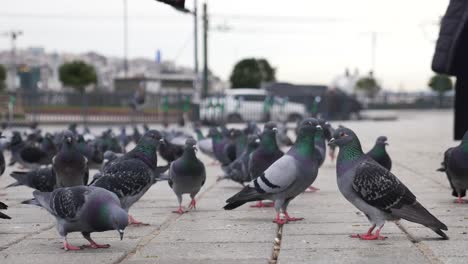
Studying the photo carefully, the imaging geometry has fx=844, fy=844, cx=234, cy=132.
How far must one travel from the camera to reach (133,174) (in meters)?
7.60

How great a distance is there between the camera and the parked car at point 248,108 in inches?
1539

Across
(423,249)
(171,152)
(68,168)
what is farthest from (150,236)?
(171,152)

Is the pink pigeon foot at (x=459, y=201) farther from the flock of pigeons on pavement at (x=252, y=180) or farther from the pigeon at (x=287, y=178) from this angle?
the pigeon at (x=287, y=178)

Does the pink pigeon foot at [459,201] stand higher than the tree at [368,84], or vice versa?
the pink pigeon foot at [459,201]

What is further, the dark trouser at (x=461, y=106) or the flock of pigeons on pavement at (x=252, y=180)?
the dark trouser at (x=461, y=106)

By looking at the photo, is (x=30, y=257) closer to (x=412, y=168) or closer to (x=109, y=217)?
(x=109, y=217)

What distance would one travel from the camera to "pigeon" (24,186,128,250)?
242 inches

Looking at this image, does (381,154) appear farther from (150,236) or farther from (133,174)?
(150,236)

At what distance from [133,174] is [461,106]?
15.0 metres

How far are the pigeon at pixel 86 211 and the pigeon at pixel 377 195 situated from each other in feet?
6.26

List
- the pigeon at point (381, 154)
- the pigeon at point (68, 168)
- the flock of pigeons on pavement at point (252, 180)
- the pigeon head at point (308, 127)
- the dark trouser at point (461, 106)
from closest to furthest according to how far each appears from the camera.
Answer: the flock of pigeons on pavement at point (252, 180) → the pigeon head at point (308, 127) → the pigeon at point (68, 168) → the pigeon at point (381, 154) → the dark trouser at point (461, 106)

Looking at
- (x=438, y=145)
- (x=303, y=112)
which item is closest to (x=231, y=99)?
(x=303, y=112)

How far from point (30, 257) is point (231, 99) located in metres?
35.0

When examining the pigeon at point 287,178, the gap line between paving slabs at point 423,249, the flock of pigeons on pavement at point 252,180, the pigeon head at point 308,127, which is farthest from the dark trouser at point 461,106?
the gap line between paving slabs at point 423,249
